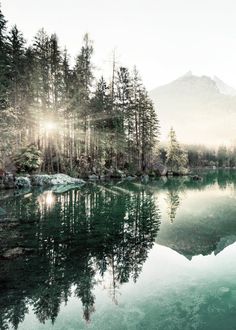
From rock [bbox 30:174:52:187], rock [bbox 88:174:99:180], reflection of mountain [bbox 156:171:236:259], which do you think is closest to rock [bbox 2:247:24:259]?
reflection of mountain [bbox 156:171:236:259]

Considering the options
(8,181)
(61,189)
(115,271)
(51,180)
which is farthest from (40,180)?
(115,271)

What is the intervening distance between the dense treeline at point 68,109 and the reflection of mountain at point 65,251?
1677cm

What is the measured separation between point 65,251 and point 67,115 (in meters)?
38.0

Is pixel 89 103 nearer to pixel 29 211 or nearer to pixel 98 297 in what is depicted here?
pixel 29 211

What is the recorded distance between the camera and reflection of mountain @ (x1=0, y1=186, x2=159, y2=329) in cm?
787

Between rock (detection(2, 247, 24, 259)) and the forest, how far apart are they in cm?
2076

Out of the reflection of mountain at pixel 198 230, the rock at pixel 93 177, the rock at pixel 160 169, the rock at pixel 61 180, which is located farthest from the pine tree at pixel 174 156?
the reflection of mountain at pixel 198 230

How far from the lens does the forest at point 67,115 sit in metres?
Answer: 39.6

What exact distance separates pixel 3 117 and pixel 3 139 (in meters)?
2.18

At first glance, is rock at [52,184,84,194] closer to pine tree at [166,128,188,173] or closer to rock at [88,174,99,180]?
rock at [88,174,99,180]

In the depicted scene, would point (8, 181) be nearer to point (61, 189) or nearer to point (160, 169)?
point (61, 189)

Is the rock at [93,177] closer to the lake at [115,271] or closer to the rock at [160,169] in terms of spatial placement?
the rock at [160,169]

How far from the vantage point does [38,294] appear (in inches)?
316

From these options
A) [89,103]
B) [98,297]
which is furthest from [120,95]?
[98,297]
